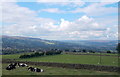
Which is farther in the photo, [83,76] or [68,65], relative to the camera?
[68,65]

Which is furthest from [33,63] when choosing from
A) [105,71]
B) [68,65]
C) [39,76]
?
[105,71]

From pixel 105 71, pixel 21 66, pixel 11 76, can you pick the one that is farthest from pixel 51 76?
pixel 21 66

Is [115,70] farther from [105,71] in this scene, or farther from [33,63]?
[33,63]

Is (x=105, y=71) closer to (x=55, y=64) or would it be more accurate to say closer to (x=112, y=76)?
(x=112, y=76)

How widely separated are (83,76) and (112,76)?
18.0 feet

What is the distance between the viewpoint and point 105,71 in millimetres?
35281

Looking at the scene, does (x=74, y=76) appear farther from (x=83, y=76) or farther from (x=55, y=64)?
(x=55, y=64)

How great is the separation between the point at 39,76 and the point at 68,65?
1296cm

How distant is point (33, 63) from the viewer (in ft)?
154

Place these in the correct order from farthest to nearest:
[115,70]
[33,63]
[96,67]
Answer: [33,63] < [96,67] < [115,70]

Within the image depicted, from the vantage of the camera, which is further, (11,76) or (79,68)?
(79,68)

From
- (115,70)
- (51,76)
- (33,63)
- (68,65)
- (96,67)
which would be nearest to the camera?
(51,76)

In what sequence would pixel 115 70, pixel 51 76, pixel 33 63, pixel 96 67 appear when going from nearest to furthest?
pixel 51 76
pixel 115 70
pixel 96 67
pixel 33 63

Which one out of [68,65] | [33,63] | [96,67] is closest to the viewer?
[96,67]
